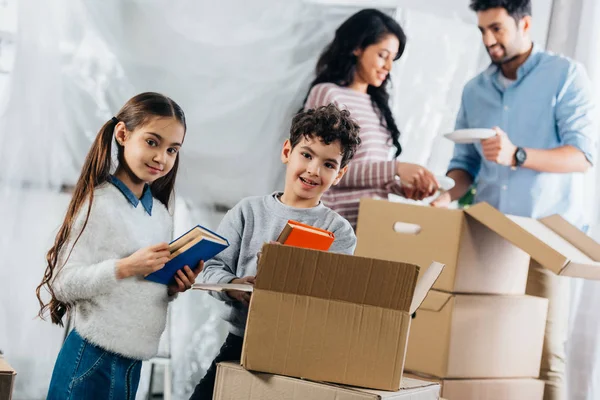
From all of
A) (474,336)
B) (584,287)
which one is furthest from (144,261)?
(584,287)

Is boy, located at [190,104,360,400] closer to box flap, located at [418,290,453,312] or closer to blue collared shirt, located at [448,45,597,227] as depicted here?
box flap, located at [418,290,453,312]

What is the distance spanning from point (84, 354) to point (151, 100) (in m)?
0.48

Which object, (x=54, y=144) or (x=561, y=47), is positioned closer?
(x=54, y=144)

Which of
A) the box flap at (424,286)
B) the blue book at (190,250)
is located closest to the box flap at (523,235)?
the box flap at (424,286)

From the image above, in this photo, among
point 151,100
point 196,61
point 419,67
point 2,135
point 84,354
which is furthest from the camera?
point 419,67

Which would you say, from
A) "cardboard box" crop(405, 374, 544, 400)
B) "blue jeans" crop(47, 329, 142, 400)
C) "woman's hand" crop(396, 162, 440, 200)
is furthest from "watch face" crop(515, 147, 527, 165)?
"blue jeans" crop(47, 329, 142, 400)

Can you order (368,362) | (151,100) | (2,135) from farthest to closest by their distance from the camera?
(2,135) < (151,100) < (368,362)

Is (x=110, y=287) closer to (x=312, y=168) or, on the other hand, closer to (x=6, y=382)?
(x=6, y=382)

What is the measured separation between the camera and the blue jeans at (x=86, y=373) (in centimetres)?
137

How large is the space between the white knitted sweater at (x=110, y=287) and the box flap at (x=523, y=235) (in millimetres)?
888

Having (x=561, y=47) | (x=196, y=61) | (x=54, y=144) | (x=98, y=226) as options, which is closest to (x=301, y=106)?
(x=196, y=61)

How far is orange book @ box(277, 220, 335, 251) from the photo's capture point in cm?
135

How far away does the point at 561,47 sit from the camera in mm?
2951

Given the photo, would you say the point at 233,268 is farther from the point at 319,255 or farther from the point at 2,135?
the point at 2,135
